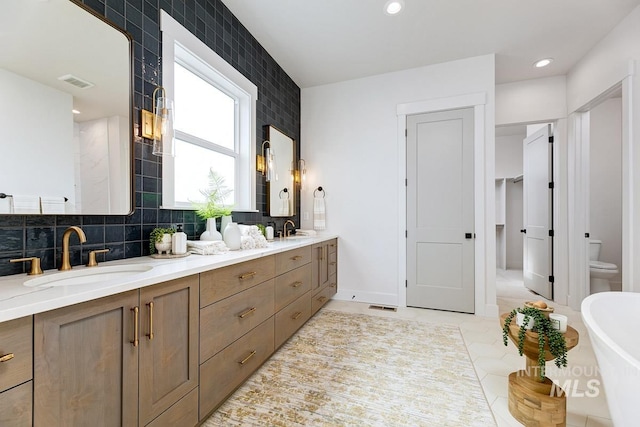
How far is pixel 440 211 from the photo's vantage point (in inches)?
132

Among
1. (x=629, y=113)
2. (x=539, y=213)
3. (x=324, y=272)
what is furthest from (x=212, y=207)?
(x=539, y=213)

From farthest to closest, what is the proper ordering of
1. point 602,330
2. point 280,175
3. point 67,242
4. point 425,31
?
point 280,175 < point 425,31 < point 602,330 < point 67,242

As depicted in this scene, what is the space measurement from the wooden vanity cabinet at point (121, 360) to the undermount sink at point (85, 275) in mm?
212

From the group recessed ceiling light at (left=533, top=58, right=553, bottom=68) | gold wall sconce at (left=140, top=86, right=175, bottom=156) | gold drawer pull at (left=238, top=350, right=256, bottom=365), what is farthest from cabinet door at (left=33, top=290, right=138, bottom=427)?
recessed ceiling light at (left=533, top=58, right=553, bottom=68)

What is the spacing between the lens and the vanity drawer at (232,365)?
1.47 meters

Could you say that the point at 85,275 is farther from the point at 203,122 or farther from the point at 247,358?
the point at 203,122

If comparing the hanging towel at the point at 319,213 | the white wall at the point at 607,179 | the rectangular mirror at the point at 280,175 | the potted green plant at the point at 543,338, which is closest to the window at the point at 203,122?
the rectangular mirror at the point at 280,175

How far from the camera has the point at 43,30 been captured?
4.25ft

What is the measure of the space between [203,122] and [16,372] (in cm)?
208

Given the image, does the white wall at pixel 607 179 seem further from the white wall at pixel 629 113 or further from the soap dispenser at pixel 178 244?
the soap dispenser at pixel 178 244

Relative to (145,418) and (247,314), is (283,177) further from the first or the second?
(145,418)

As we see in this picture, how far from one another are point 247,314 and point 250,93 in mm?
2161

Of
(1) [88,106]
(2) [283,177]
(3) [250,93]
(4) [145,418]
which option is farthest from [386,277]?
(1) [88,106]

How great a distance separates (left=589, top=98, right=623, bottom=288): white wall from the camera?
3.91m
